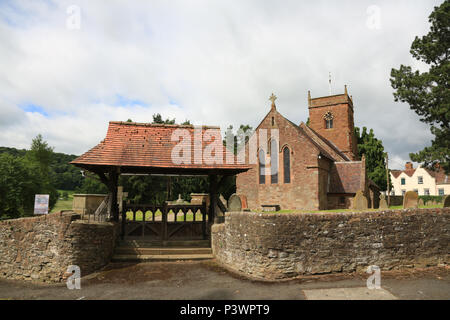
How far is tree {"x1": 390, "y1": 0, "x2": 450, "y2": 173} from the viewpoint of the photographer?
69.9ft

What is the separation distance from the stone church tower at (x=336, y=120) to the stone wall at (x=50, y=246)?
109 ft

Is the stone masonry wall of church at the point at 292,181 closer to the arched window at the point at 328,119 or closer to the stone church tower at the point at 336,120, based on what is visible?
the stone church tower at the point at 336,120

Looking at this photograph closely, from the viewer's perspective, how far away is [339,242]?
7.83 metres

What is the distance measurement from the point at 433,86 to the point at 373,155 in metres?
16.8

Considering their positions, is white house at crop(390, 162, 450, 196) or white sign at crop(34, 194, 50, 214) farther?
white house at crop(390, 162, 450, 196)

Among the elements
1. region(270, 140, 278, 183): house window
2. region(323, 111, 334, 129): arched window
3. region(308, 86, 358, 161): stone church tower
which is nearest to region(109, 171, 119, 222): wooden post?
region(270, 140, 278, 183): house window

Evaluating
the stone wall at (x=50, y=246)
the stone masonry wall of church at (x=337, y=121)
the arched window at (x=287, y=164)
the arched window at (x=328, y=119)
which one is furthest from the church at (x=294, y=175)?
the stone wall at (x=50, y=246)

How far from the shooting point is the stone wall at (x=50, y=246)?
28.6ft

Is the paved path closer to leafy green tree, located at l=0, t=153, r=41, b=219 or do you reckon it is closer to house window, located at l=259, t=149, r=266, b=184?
leafy green tree, located at l=0, t=153, r=41, b=219

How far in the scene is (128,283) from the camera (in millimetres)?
7828

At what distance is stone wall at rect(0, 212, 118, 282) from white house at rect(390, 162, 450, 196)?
5291cm

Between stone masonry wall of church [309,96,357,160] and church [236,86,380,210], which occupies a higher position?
stone masonry wall of church [309,96,357,160]

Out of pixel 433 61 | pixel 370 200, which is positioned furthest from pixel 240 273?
pixel 433 61
